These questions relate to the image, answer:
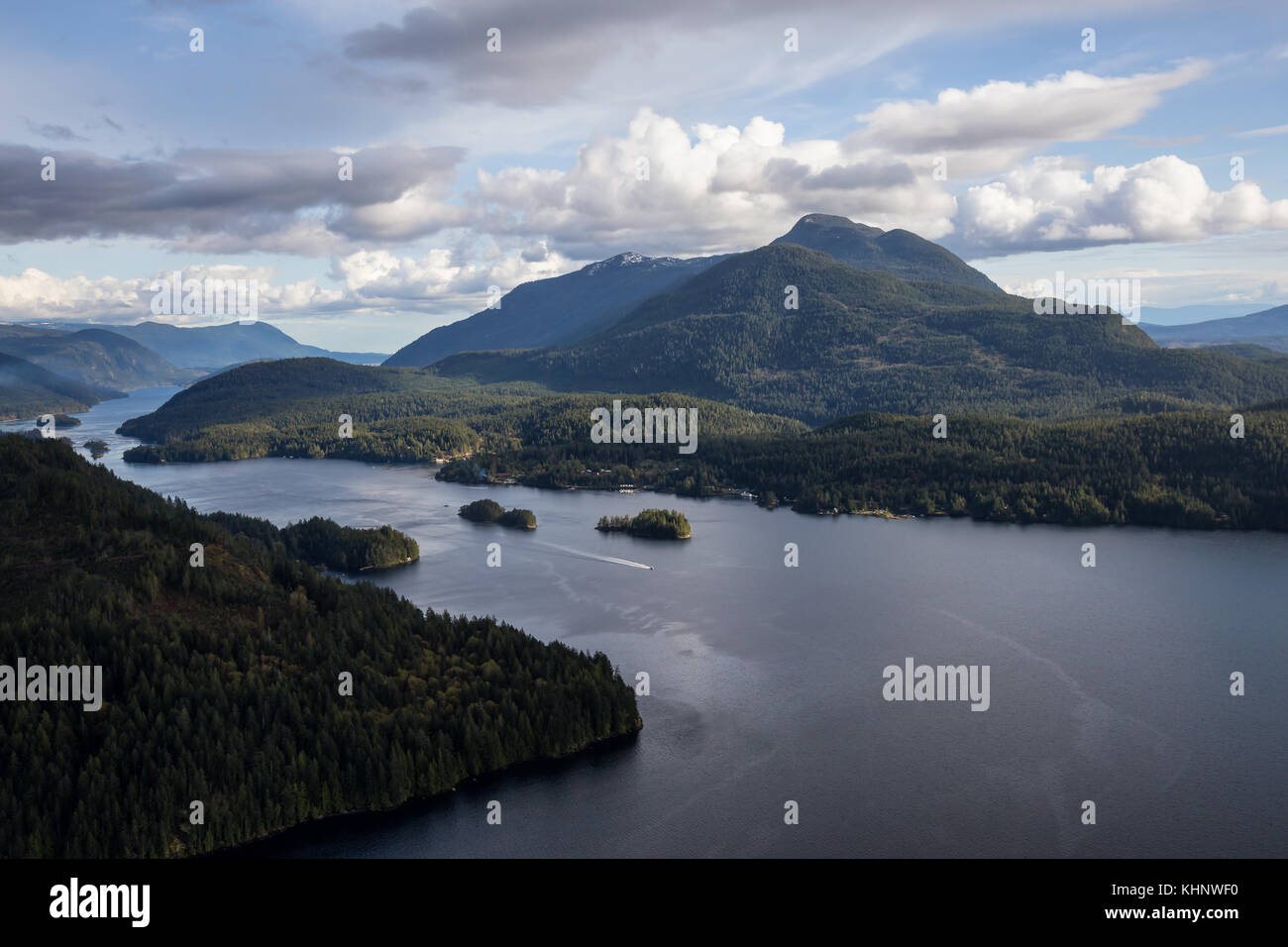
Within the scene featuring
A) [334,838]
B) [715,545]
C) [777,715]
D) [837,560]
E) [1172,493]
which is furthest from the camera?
[1172,493]

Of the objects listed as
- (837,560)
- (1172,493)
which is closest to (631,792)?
(837,560)

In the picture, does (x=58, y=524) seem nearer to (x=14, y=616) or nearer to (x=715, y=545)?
(x=14, y=616)

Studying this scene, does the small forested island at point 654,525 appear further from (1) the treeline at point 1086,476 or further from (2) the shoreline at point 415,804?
(2) the shoreline at point 415,804

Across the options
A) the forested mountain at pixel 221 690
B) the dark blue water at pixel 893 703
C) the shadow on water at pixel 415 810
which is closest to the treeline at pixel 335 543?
the dark blue water at pixel 893 703

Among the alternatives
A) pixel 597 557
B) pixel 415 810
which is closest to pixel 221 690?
pixel 415 810

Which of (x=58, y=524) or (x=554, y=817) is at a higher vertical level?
(x=58, y=524)
